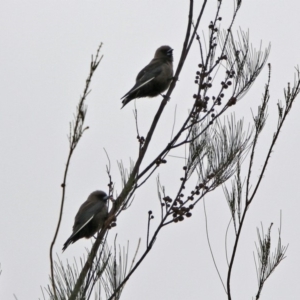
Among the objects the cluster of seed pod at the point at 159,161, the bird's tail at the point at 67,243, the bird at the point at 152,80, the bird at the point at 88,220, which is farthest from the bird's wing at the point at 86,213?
the cluster of seed pod at the point at 159,161

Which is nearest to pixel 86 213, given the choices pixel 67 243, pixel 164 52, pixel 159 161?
pixel 67 243

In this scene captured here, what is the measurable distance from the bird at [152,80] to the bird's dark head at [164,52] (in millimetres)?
160

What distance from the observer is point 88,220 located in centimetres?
703

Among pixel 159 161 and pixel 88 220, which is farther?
pixel 88 220

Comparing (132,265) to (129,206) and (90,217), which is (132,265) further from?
(90,217)

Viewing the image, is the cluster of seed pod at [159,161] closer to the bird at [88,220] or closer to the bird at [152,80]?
the bird at [88,220]

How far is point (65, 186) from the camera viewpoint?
316cm

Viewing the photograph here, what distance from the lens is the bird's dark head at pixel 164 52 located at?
27.7 ft

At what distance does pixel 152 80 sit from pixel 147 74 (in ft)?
0.52

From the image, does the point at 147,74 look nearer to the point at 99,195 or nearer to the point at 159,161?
the point at 99,195

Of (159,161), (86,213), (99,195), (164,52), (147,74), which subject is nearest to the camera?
(159,161)

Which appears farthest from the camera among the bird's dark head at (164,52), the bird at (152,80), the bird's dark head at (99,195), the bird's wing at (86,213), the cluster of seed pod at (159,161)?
the bird's dark head at (164,52)

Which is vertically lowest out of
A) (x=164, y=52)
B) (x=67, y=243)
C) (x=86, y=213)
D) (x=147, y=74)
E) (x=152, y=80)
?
(x=67, y=243)

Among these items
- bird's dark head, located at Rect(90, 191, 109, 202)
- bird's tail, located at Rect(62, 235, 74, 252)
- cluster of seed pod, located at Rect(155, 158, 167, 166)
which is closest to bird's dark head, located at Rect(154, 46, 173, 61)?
bird's dark head, located at Rect(90, 191, 109, 202)
